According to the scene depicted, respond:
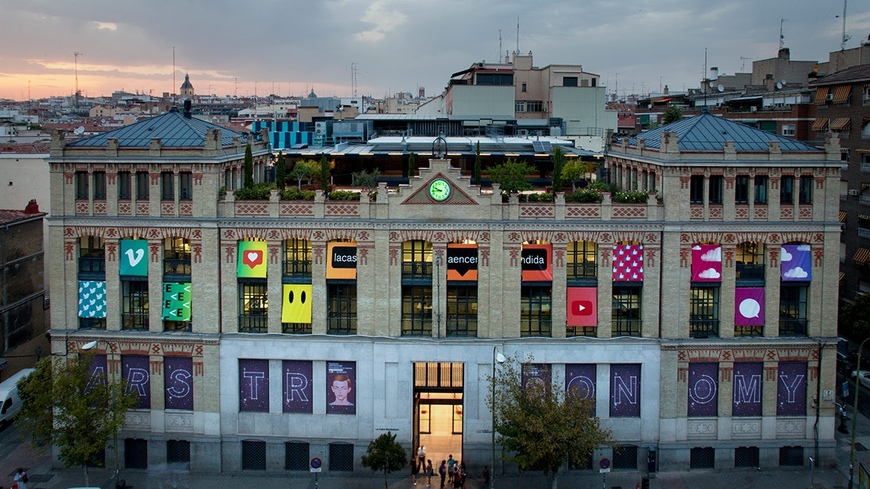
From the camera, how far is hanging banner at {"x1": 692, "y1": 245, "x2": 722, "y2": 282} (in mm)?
49281

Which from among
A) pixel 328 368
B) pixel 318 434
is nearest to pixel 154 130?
pixel 328 368

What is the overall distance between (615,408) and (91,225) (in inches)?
1416

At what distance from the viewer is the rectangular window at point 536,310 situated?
50.1 m

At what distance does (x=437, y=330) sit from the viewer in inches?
1951

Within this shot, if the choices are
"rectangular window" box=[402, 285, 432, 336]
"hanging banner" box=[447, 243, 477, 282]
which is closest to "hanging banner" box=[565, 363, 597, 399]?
"hanging banner" box=[447, 243, 477, 282]

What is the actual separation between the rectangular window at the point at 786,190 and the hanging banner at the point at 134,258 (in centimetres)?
4107

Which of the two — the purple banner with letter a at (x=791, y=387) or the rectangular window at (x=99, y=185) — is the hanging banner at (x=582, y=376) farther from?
the rectangular window at (x=99, y=185)

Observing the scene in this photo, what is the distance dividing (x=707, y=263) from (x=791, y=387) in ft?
32.4

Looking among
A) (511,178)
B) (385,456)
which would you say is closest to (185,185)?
(385,456)

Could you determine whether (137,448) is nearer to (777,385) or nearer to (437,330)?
(437,330)

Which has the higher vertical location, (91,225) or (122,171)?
(122,171)

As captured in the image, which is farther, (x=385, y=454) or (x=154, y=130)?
(x=154, y=130)

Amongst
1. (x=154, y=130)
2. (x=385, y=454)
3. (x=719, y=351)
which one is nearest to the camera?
(x=385, y=454)

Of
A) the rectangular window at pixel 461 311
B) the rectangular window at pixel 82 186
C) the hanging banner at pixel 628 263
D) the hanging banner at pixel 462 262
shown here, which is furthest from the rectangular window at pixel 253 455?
the hanging banner at pixel 628 263
